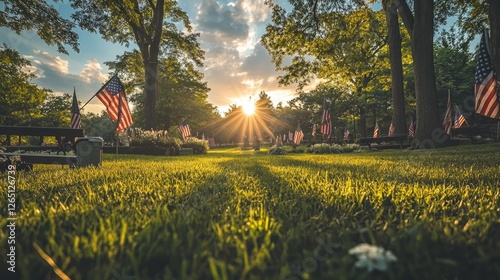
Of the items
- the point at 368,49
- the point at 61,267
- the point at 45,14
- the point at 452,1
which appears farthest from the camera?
the point at 368,49

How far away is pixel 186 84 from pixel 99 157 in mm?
34213

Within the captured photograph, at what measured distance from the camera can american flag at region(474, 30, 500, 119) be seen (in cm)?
791

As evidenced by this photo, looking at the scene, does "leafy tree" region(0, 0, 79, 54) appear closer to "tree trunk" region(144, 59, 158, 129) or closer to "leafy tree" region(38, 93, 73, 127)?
"tree trunk" region(144, 59, 158, 129)

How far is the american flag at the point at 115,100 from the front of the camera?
324 inches

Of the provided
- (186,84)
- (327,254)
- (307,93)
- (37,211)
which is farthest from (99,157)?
(307,93)

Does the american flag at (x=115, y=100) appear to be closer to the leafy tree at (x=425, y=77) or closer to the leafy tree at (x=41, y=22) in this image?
the leafy tree at (x=41, y=22)

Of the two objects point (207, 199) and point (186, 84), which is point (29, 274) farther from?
point (186, 84)

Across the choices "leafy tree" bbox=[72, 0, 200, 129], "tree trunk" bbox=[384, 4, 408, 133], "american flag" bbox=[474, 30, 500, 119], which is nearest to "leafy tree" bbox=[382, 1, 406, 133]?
"tree trunk" bbox=[384, 4, 408, 133]

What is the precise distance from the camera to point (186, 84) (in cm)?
3853

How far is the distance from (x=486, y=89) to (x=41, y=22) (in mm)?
17125

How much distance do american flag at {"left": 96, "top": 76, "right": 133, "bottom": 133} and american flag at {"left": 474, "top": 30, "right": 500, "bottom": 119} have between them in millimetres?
11484

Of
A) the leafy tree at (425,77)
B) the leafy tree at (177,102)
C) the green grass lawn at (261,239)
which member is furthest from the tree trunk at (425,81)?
the leafy tree at (177,102)

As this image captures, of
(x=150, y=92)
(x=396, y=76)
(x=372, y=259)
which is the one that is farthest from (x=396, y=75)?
(x=372, y=259)

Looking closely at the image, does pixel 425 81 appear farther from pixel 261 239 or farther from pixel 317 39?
pixel 261 239
